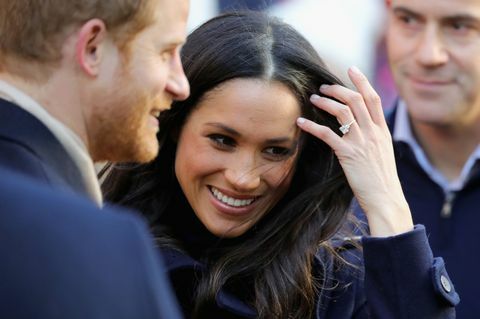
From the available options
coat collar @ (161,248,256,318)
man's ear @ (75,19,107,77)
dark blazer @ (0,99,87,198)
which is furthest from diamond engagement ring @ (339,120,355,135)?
dark blazer @ (0,99,87,198)

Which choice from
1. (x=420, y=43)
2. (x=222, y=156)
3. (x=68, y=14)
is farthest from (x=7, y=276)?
(x=420, y=43)

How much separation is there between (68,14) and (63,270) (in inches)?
32.5

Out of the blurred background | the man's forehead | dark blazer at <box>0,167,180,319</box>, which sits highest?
dark blazer at <box>0,167,180,319</box>

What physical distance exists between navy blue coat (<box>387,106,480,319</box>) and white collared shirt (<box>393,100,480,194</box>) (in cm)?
2

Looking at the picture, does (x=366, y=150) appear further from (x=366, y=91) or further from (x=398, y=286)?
(x=398, y=286)

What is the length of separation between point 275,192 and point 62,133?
1277mm

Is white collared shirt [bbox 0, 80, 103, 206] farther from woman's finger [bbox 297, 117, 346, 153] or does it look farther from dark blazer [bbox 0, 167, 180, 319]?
woman's finger [bbox 297, 117, 346, 153]

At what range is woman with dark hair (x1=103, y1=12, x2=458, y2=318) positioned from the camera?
3045 millimetres

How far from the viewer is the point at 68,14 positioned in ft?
6.75

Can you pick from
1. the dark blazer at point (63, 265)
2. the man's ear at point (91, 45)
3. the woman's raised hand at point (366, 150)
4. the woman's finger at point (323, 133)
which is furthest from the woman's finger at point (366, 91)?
the dark blazer at point (63, 265)

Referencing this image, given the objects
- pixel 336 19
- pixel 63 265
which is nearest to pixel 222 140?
pixel 63 265

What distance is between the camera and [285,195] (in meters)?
3.30

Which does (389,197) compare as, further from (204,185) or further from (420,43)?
(420,43)

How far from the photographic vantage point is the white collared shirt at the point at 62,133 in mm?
1961
